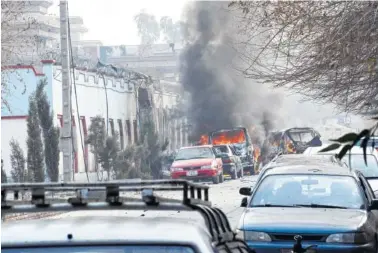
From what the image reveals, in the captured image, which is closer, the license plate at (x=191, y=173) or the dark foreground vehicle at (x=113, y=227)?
the dark foreground vehicle at (x=113, y=227)

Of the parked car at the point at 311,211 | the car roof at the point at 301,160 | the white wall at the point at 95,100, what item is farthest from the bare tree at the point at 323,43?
the white wall at the point at 95,100

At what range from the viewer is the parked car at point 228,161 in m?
46.8

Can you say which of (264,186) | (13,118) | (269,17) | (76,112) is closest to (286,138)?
(76,112)

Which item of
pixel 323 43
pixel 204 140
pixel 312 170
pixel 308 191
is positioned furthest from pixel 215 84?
pixel 308 191

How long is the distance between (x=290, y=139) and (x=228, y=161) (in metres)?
6.32

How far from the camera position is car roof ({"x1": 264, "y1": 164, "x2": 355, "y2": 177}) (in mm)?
13570

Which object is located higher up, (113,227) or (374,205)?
(113,227)

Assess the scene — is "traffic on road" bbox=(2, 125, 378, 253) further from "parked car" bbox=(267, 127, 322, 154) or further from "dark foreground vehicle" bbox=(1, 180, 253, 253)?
"parked car" bbox=(267, 127, 322, 154)

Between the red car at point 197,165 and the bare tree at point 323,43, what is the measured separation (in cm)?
1727

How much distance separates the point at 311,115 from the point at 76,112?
113ft

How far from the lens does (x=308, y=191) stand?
13125 mm

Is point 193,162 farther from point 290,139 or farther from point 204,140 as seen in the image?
point 204,140

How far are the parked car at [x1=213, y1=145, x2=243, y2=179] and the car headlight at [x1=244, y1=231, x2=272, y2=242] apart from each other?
34.4 metres

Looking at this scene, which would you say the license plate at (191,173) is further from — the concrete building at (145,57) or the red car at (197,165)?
the concrete building at (145,57)
